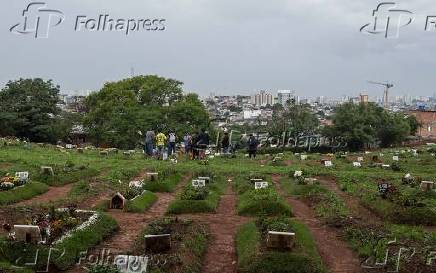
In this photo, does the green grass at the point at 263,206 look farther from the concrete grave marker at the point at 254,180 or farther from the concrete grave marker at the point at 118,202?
the concrete grave marker at the point at 254,180

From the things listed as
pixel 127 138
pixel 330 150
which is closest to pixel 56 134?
pixel 127 138

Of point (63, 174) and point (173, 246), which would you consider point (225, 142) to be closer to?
point (63, 174)

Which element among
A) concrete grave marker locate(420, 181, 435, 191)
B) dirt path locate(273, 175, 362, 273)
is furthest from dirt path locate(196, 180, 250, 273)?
concrete grave marker locate(420, 181, 435, 191)

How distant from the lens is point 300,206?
19391 millimetres

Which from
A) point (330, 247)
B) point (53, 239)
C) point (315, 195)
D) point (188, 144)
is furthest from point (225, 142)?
point (53, 239)

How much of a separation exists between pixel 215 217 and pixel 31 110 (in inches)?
1502

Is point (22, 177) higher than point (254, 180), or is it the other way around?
point (254, 180)

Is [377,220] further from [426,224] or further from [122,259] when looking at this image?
[122,259]

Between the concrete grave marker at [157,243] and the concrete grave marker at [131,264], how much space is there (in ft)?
4.13

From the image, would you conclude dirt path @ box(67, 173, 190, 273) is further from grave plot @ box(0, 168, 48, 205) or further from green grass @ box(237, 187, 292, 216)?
grave plot @ box(0, 168, 48, 205)

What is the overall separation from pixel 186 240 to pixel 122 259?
8.25 ft

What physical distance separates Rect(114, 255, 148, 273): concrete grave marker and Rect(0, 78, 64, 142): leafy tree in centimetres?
4197

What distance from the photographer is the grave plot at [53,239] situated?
1154 centimetres

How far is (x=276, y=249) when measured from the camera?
12.7 m
